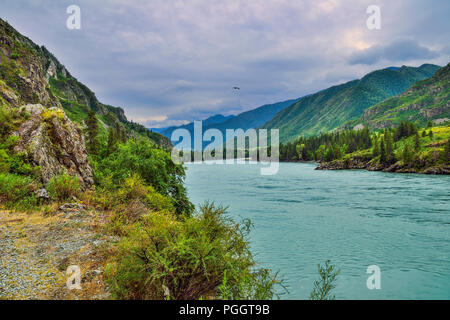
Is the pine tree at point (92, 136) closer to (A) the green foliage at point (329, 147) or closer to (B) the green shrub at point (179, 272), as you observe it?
(B) the green shrub at point (179, 272)

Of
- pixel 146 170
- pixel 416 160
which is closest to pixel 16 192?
pixel 146 170

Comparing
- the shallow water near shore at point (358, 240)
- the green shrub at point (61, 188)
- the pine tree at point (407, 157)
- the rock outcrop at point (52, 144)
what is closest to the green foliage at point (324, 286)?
the shallow water near shore at point (358, 240)

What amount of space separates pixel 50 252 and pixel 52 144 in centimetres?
1375

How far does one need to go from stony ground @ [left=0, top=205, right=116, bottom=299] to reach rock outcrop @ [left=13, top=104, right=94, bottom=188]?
5.20 metres

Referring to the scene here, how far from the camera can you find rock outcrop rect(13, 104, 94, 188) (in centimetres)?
1800

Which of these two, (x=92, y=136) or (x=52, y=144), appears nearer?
(x=52, y=144)

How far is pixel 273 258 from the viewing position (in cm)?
1916

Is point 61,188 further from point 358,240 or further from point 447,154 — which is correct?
point 447,154

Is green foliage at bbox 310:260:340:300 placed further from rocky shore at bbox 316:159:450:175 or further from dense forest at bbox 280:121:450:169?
dense forest at bbox 280:121:450:169

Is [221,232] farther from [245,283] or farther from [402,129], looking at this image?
[402,129]

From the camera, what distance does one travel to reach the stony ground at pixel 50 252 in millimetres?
7660

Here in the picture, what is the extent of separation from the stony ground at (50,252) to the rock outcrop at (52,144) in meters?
5.20

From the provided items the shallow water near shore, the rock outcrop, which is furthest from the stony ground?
the shallow water near shore

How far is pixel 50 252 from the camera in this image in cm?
1000
